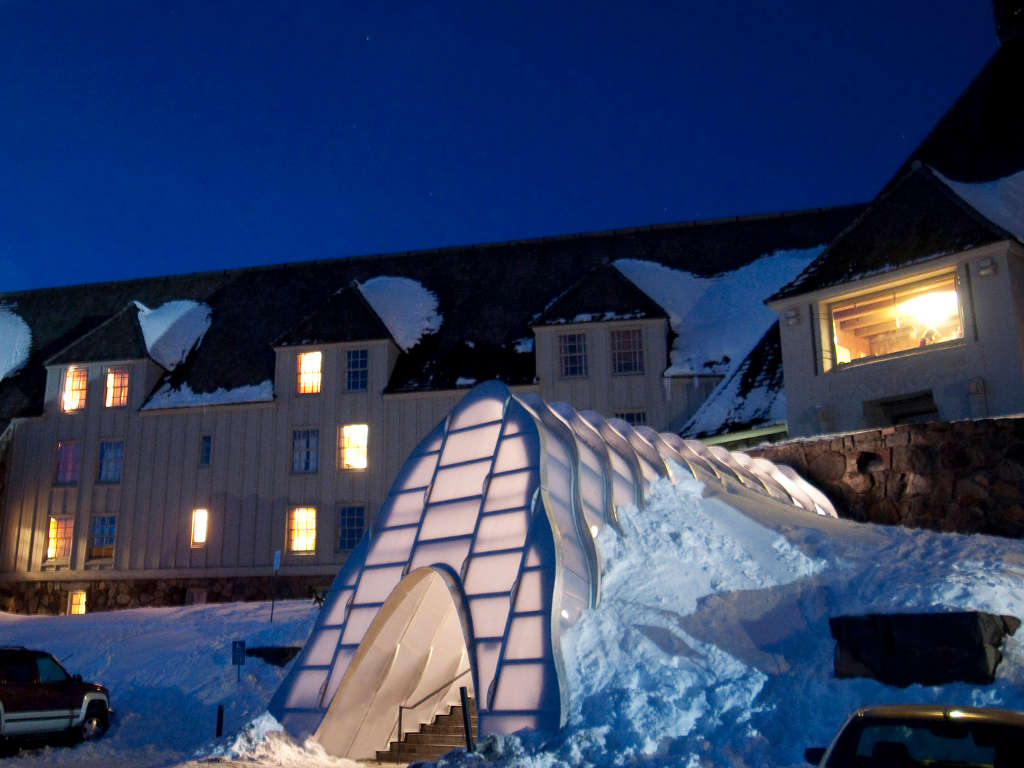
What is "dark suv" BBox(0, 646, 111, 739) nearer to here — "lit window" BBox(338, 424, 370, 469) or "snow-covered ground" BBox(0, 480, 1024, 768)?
"snow-covered ground" BBox(0, 480, 1024, 768)

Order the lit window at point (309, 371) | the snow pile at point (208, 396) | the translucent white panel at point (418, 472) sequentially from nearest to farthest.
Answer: the translucent white panel at point (418, 472)
the lit window at point (309, 371)
the snow pile at point (208, 396)

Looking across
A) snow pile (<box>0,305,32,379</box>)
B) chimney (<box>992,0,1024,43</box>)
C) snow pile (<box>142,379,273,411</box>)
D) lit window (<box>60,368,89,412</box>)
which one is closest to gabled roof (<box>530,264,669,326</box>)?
snow pile (<box>142,379,273,411</box>)

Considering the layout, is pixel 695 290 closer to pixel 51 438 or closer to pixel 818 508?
pixel 818 508

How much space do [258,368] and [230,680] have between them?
1521 cm

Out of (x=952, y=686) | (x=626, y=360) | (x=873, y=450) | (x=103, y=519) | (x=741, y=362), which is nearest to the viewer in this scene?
(x=952, y=686)

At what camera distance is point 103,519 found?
1220 inches

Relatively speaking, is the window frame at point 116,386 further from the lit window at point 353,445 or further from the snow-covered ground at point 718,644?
the snow-covered ground at point 718,644

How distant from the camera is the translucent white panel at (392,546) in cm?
1362

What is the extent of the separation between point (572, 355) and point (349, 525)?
25.7 feet

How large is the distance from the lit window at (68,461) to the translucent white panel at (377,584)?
2118 cm

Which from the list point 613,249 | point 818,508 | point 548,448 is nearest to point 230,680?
point 548,448

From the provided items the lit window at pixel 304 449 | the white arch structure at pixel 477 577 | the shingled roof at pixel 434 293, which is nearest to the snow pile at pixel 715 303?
the shingled roof at pixel 434 293

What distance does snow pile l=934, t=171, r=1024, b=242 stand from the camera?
20000 millimetres

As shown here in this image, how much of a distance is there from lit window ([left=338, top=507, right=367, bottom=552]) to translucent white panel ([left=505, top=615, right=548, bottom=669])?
17897mm
